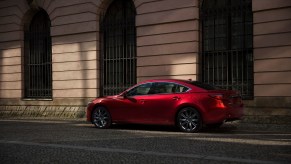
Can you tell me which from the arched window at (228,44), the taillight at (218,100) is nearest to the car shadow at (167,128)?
the taillight at (218,100)

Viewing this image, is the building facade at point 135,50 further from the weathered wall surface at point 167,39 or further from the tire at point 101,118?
the tire at point 101,118

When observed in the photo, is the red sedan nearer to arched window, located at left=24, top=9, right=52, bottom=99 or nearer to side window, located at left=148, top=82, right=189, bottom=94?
side window, located at left=148, top=82, right=189, bottom=94

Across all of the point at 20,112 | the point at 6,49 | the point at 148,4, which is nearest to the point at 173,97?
the point at 148,4

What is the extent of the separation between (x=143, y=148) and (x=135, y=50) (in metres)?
8.97

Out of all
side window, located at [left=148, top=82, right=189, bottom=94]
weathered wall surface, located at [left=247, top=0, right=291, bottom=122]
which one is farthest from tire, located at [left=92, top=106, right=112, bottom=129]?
weathered wall surface, located at [left=247, top=0, right=291, bottom=122]

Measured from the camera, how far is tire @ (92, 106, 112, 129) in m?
11.7

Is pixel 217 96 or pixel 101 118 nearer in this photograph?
pixel 217 96

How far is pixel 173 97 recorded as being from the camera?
10.5m

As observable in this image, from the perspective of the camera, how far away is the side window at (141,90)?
1120 cm

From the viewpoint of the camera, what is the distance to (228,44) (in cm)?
1387

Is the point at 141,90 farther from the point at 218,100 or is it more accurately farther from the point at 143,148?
the point at 143,148

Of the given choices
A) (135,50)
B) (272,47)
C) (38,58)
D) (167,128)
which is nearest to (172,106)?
(167,128)

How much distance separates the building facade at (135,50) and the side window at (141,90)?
337 centimetres

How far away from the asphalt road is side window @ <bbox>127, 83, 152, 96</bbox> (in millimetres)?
1655
